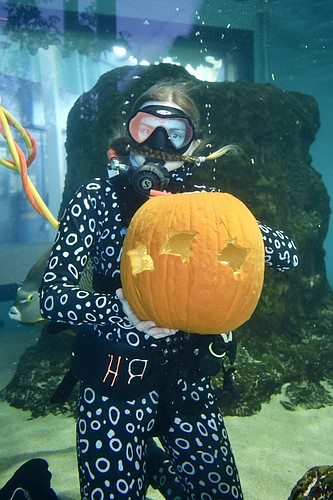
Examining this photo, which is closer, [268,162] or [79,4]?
[268,162]

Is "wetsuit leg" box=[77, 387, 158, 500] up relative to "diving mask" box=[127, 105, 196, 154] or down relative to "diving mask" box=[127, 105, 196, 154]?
down

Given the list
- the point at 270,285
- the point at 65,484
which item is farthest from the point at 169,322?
the point at 270,285

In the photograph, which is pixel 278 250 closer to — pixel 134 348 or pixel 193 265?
pixel 193 265

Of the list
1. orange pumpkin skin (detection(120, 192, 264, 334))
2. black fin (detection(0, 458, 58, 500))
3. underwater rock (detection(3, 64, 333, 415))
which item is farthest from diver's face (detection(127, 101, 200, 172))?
underwater rock (detection(3, 64, 333, 415))

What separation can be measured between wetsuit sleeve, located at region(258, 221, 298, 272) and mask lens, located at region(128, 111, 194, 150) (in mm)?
800

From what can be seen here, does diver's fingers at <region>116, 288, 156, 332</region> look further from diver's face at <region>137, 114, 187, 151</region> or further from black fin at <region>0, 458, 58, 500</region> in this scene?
black fin at <region>0, 458, 58, 500</region>

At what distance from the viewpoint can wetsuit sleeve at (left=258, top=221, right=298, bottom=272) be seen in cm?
248

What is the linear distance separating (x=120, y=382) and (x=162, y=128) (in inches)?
62.2

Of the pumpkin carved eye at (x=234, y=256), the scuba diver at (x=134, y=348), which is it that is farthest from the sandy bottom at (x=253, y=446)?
the pumpkin carved eye at (x=234, y=256)

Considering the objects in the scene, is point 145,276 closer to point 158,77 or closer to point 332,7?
point 158,77

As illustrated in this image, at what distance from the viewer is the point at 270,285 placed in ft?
20.1

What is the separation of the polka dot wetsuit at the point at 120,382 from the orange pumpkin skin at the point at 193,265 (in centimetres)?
23

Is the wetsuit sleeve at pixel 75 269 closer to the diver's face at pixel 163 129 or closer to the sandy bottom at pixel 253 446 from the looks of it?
the diver's face at pixel 163 129

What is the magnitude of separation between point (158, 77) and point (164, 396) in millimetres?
6117
